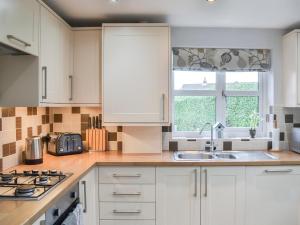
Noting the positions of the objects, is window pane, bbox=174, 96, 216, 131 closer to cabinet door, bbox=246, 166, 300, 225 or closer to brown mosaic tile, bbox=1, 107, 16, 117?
cabinet door, bbox=246, 166, 300, 225

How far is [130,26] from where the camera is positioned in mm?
2648

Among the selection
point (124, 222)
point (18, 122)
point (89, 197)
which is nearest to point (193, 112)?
point (124, 222)

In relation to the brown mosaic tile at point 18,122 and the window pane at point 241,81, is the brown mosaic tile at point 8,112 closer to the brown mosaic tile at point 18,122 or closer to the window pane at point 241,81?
the brown mosaic tile at point 18,122

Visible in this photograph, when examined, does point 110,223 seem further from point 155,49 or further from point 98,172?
point 155,49

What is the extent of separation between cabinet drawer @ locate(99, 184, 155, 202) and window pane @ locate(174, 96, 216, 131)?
2.84 feet

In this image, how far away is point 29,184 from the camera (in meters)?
1.69

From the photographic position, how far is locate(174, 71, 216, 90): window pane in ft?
10.3

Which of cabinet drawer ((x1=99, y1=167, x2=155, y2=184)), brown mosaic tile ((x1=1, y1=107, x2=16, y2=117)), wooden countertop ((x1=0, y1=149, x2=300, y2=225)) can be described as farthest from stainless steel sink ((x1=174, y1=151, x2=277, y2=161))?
brown mosaic tile ((x1=1, y1=107, x2=16, y2=117))

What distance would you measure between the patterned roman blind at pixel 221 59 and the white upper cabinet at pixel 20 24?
146 centimetres

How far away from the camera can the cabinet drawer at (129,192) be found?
249 cm

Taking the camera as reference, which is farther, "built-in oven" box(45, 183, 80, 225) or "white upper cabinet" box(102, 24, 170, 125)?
"white upper cabinet" box(102, 24, 170, 125)

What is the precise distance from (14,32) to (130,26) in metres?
1.20

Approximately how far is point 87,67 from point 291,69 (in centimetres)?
195

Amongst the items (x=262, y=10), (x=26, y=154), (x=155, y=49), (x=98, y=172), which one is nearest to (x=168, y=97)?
(x=155, y=49)
